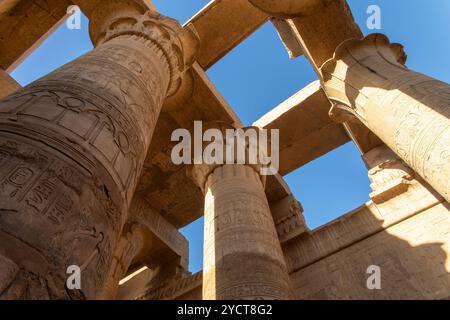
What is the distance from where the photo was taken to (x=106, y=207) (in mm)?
1977

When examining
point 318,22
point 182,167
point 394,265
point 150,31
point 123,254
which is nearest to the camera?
point 150,31

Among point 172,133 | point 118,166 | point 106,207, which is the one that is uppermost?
point 172,133

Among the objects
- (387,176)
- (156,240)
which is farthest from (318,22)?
(156,240)

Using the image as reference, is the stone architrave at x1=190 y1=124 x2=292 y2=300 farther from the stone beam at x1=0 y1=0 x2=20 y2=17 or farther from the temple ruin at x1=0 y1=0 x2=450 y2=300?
the stone beam at x1=0 y1=0 x2=20 y2=17

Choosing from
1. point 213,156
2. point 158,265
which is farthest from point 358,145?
point 158,265

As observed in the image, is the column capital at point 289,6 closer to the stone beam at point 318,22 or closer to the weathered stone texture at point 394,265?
the stone beam at point 318,22

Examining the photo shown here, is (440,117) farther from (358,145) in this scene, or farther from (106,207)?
(358,145)

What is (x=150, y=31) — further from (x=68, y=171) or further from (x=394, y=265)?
(x=394, y=265)

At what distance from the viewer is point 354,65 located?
17.6ft

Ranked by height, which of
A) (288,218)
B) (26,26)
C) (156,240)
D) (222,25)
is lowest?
(288,218)

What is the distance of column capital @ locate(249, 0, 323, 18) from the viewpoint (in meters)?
5.91

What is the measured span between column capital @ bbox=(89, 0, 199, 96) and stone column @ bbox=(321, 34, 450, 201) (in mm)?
2374

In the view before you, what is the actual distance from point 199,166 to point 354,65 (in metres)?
3.44
